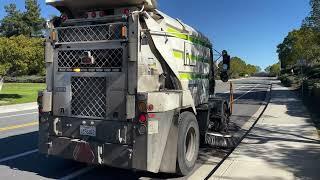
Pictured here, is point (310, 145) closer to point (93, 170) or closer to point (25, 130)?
point (93, 170)

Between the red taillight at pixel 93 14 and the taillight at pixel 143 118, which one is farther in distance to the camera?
the red taillight at pixel 93 14

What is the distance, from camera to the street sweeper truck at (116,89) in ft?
22.8

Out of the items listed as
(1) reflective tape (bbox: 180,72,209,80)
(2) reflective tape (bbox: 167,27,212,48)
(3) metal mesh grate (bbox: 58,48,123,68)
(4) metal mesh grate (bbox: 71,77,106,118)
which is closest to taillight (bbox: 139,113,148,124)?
(4) metal mesh grate (bbox: 71,77,106,118)

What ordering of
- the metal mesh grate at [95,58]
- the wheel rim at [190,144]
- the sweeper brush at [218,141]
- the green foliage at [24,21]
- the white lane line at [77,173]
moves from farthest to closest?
the green foliage at [24,21] → the sweeper brush at [218,141] → the wheel rim at [190,144] → the white lane line at [77,173] → the metal mesh grate at [95,58]

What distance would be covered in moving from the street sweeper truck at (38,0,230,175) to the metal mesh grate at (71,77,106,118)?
0.04 feet

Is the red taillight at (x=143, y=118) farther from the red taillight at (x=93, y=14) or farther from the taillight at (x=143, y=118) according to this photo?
the red taillight at (x=93, y=14)

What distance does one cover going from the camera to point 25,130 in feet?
45.5

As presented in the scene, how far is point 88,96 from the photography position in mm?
7477

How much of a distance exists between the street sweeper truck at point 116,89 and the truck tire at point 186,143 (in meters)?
0.02

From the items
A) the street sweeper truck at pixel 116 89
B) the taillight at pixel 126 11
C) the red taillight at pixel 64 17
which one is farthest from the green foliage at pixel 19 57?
the taillight at pixel 126 11

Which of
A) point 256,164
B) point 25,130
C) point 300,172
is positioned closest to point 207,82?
point 256,164

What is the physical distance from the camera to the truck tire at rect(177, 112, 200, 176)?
7664 millimetres

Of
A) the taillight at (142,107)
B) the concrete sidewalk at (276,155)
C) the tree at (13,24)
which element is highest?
the tree at (13,24)

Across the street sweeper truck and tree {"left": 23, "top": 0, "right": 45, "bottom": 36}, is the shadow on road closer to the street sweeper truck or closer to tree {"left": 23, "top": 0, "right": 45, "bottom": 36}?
the street sweeper truck
